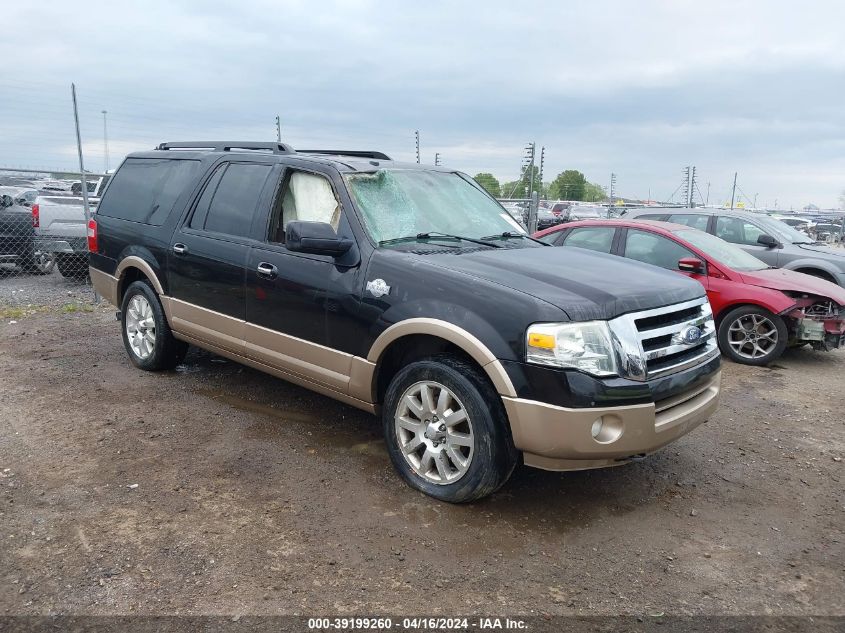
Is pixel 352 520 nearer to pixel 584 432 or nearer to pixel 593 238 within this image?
pixel 584 432

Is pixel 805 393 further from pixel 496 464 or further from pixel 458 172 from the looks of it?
pixel 496 464

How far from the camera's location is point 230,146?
5.59 m

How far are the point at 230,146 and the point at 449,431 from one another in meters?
3.23

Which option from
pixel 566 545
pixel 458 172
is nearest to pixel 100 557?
pixel 566 545

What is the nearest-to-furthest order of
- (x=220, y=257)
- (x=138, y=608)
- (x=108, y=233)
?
(x=138, y=608), (x=220, y=257), (x=108, y=233)

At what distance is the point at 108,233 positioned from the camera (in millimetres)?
6250

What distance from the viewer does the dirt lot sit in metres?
2.98

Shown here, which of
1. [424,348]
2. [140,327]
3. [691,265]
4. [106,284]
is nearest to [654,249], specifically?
[691,265]

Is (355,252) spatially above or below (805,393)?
above

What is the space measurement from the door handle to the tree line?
1905 millimetres

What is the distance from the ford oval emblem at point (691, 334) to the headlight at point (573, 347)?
2.30 feet

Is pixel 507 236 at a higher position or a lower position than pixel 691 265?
higher

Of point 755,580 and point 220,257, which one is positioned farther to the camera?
point 220,257

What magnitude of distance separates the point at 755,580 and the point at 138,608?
2736 mm
